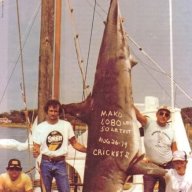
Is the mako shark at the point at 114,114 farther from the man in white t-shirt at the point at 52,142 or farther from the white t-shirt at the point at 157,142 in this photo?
the white t-shirt at the point at 157,142

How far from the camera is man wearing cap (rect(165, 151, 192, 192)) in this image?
586cm

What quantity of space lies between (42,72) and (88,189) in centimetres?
257

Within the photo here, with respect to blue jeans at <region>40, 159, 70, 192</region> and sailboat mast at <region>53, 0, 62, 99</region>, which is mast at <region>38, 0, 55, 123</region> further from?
blue jeans at <region>40, 159, 70, 192</region>

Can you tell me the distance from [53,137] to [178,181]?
4.61ft

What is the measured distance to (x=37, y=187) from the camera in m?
7.64

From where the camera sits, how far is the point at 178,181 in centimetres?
589

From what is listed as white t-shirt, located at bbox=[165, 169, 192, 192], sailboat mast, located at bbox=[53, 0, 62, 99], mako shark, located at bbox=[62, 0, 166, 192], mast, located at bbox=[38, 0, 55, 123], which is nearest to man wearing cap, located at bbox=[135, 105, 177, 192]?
white t-shirt, located at bbox=[165, 169, 192, 192]

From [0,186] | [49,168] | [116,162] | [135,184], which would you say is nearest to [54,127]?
[49,168]

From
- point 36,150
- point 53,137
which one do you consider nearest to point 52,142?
point 53,137

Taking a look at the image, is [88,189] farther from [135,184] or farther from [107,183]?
[135,184]

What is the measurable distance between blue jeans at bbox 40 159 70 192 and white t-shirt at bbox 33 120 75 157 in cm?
13

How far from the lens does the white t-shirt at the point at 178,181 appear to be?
19.2ft

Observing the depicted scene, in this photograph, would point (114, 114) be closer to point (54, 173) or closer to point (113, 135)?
point (113, 135)

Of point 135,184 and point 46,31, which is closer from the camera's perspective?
point 46,31
